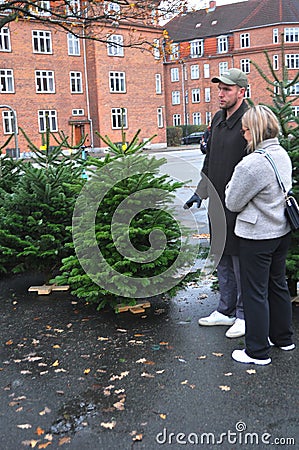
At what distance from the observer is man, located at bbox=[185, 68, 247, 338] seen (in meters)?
5.33

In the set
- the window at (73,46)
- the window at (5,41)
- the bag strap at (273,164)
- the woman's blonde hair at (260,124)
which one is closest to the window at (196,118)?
the window at (73,46)

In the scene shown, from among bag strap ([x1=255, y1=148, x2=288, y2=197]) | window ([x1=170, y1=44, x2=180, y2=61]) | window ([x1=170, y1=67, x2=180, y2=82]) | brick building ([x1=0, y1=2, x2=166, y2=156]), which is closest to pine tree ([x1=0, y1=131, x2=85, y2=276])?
bag strap ([x1=255, y1=148, x2=288, y2=197])

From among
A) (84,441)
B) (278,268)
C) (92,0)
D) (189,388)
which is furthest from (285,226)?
(92,0)

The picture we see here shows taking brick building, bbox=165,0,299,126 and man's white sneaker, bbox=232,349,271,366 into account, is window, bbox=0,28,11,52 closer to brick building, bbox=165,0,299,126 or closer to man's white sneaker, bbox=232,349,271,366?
brick building, bbox=165,0,299,126

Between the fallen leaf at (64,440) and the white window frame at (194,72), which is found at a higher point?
the white window frame at (194,72)

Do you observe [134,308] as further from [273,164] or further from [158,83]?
[158,83]

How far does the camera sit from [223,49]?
80.5m

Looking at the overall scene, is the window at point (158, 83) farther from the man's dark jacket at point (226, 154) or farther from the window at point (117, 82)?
the man's dark jacket at point (226, 154)

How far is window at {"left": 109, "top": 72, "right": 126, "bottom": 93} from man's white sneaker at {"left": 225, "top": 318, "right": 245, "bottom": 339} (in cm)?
5000

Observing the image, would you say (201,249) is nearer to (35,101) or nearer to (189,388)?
(189,388)

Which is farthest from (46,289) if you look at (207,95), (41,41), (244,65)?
(244,65)

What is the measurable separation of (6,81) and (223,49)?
42.1m

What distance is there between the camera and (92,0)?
9648mm

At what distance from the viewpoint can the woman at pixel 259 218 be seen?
4.71 m
